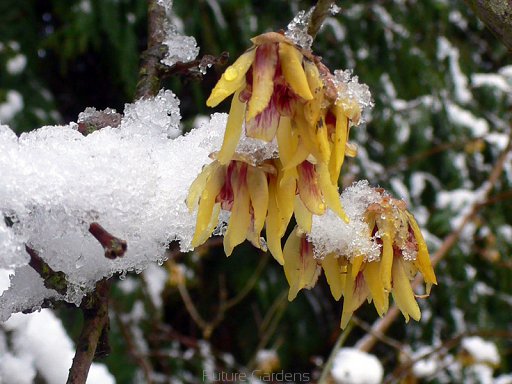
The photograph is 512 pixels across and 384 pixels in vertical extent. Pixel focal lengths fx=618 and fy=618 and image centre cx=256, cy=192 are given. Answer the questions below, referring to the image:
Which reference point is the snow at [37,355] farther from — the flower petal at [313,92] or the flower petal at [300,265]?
the flower petal at [313,92]

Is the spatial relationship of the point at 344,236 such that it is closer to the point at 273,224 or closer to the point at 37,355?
the point at 273,224

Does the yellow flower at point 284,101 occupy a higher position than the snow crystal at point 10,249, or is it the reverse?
the yellow flower at point 284,101

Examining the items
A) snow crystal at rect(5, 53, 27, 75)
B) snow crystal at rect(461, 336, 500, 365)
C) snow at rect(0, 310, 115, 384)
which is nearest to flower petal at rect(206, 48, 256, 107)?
snow at rect(0, 310, 115, 384)

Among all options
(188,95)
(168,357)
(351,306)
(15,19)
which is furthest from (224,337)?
(351,306)

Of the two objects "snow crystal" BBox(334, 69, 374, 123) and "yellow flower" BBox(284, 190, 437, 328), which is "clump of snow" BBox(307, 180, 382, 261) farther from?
"snow crystal" BBox(334, 69, 374, 123)

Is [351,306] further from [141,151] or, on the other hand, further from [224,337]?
[224,337]

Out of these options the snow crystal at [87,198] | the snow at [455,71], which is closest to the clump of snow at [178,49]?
the snow crystal at [87,198]
